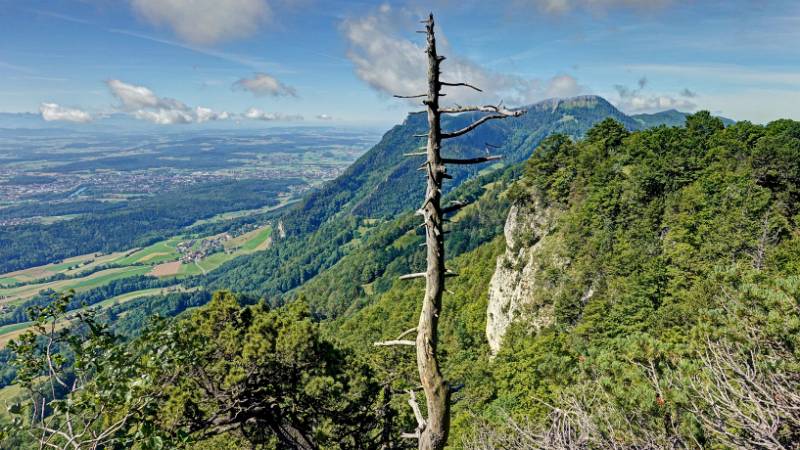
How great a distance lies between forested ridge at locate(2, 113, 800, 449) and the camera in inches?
277

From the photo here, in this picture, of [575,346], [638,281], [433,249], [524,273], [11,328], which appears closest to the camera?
[433,249]

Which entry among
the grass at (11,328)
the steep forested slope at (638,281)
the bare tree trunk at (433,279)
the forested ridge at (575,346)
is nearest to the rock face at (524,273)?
the steep forested slope at (638,281)

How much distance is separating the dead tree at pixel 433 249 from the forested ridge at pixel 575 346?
1.77ft

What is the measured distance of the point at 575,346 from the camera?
31281 millimetres

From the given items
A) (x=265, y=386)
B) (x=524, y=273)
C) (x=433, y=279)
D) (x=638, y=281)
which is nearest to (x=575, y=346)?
(x=638, y=281)

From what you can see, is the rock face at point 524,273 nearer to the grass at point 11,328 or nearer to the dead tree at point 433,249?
the dead tree at point 433,249

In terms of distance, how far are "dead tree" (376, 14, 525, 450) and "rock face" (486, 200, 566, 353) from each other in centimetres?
3905

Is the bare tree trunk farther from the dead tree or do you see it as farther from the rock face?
the rock face

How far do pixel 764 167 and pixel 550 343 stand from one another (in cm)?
2454

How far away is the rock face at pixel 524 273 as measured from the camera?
44.0 metres

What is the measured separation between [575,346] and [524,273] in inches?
682

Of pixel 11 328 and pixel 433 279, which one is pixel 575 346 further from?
pixel 11 328

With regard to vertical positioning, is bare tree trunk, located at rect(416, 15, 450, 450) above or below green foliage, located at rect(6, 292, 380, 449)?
above

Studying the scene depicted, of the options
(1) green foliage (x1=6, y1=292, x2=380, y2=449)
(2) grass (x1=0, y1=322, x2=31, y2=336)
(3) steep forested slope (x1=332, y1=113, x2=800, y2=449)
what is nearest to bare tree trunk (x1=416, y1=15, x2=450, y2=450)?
(3) steep forested slope (x1=332, y1=113, x2=800, y2=449)
